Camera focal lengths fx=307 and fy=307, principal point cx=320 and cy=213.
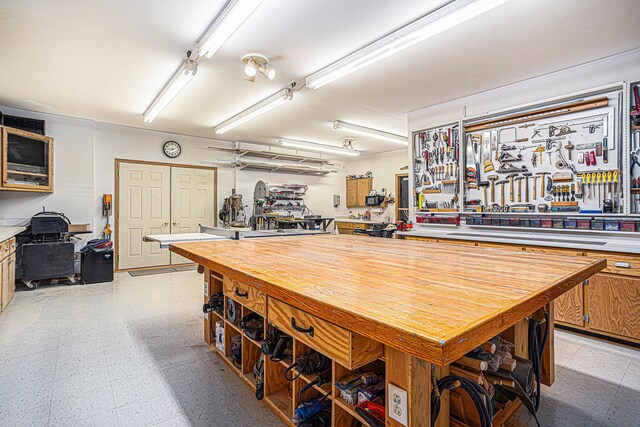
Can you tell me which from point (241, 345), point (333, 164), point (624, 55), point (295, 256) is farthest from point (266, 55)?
point (333, 164)

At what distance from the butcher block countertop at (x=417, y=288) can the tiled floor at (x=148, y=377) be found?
951 mm

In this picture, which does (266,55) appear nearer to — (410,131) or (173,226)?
(410,131)

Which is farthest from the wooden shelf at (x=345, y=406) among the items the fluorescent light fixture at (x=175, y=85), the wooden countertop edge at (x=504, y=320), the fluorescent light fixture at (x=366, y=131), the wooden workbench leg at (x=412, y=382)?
the fluorescent light fixture at (x=366, y=131)

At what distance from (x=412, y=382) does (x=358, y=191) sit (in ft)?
26.8

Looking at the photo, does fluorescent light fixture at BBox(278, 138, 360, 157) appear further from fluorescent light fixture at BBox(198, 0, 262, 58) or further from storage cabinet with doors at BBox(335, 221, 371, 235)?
fluorescent light fixture at BBox(198, 0, 262, 58)

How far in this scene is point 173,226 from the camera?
669 centimetres

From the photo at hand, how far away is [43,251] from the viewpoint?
4750mm

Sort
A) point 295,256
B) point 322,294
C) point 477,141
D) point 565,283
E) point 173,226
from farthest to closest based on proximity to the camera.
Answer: point 173,226, point 477,141, point 295,256, point 565,283, point 322,294

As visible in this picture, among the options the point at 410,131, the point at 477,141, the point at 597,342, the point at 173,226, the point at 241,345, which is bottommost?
the point at 597,342

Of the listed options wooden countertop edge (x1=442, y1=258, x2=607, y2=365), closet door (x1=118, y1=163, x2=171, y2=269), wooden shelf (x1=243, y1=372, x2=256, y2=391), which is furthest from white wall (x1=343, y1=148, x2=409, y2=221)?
wooden countertop edge (x1=442, y1=258, x2=607, y2=365)

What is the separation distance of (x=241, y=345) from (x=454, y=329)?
1960 millimetres

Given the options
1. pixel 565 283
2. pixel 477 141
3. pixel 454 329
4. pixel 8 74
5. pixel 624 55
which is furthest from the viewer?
pixel 477 141

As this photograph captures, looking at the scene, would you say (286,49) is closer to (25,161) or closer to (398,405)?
(398,405)

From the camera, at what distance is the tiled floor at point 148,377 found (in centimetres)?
188
